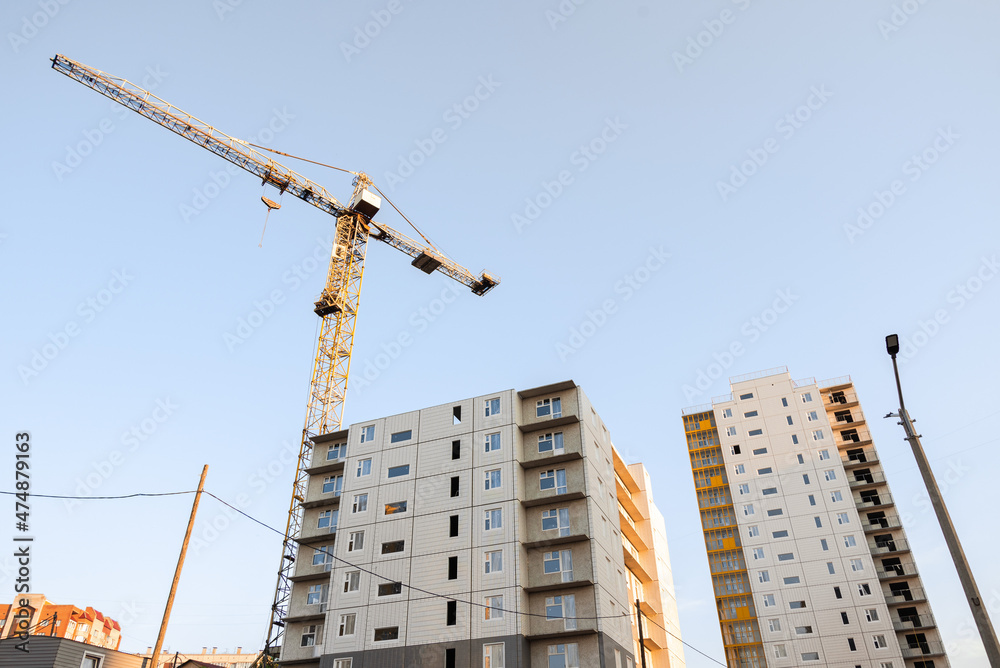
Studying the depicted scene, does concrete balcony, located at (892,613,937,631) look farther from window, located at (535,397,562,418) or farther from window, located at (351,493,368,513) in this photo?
window, located at (351,493,368,513)

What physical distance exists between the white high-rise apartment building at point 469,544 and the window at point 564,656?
7 centimetres

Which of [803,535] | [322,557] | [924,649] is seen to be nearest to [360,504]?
[322,557]

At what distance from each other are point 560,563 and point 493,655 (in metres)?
7.96

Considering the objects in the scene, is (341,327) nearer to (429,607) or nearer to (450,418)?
(450,418)

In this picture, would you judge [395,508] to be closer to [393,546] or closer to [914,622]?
[393,546]

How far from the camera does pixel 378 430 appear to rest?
63.8m

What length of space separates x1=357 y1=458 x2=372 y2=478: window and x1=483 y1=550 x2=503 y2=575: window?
14370 millimetres

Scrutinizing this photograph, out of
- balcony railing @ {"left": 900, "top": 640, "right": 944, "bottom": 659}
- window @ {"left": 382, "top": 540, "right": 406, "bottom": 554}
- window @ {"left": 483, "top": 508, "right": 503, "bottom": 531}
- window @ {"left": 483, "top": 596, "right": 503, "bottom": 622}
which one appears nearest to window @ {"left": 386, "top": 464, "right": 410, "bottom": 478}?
window @ {"left": 382, "top": 540, "right": 406, "bottom": 554}

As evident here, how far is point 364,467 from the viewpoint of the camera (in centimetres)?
6209

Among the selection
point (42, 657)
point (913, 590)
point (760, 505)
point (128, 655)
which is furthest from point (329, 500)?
point (913, 590)

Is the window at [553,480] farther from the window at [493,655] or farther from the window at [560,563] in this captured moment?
the window at [493,655]

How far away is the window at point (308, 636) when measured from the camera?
188ft

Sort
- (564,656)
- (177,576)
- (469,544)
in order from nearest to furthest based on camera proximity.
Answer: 1. (177,576)
2. (564,656)
3. (469,544)

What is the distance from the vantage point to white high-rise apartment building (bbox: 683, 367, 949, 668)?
265ft
